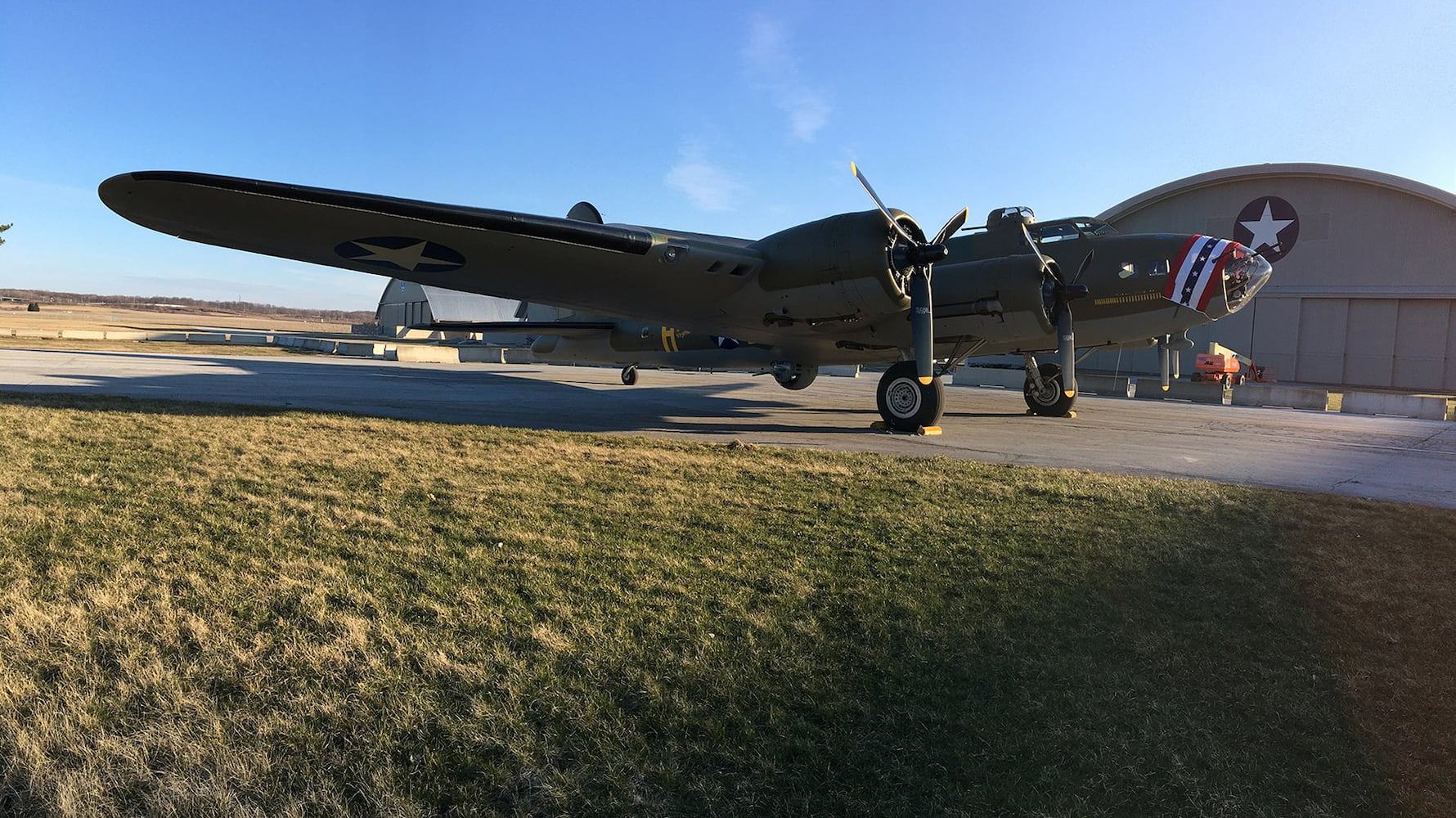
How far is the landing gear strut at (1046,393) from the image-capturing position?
15.8 metres

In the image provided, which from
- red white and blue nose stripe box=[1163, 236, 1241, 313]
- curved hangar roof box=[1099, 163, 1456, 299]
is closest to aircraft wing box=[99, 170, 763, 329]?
red white and blue nose stripe box=[1163, 236, 1241, 313]

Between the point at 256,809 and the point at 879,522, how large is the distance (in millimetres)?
4412

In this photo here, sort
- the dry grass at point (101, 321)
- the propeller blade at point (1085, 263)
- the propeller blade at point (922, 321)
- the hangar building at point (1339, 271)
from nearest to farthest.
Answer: the propeller blade at point (922, 321) → the propeller blade at point (1085, 263) → the hangar building at point (1339, 271) → the dry grass at point (101, 321)

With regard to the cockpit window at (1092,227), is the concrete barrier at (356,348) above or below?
below

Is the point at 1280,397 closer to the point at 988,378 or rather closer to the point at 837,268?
the point at 988,378

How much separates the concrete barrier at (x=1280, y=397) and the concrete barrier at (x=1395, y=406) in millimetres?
618

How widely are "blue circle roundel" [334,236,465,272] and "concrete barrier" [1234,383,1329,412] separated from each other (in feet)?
83.1

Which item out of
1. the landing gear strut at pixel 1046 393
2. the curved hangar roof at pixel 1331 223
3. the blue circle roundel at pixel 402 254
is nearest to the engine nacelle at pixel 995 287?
the landing gear strut at pixel 1046 393

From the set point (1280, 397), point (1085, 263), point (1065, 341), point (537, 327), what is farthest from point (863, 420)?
point (1280, 397)

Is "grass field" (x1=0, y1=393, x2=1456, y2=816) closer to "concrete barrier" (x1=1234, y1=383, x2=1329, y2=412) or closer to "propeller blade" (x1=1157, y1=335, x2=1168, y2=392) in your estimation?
"propeller blade" (x1=1157, y1=335, x2=1168, y2=392)

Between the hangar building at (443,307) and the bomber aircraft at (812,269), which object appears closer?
the bomber aircraft at (812,269)

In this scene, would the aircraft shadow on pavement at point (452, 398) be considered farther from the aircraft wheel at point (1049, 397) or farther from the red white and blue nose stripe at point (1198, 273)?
the red white and blue nose stripe at point (1198, 273)

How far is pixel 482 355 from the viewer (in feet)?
129

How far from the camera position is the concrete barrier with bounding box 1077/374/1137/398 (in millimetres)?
26250
